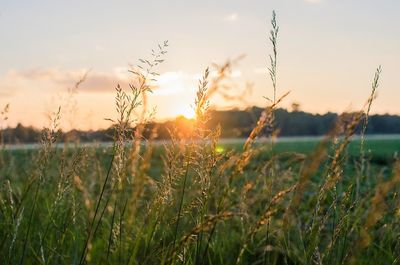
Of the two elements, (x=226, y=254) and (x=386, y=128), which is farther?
(x=386, y=128)

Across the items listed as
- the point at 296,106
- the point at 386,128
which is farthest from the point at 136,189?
the point at 386,128

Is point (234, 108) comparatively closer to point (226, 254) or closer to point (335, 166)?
point (335, 166)

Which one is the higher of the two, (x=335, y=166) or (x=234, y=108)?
(x=234, y=108)

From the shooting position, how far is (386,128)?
266 ft

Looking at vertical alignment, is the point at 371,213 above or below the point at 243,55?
below

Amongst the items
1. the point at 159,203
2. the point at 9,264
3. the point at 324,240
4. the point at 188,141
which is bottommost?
the point at 324,240

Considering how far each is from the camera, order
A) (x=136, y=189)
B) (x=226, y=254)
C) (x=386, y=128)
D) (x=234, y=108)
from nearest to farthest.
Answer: (x=136, y=189), (x=234, y=108), (x=226, y=254), (x=386, y=128)

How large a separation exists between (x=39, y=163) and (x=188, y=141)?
2.22 feet

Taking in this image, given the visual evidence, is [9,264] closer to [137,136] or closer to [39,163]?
[39,163]

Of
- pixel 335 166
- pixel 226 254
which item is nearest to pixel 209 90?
pixel 335 166

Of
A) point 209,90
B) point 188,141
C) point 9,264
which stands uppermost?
point 209,90

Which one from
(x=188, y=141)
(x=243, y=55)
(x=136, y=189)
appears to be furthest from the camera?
(x=188, y=141)

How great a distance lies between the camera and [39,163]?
261cm

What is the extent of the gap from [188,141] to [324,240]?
332cm
